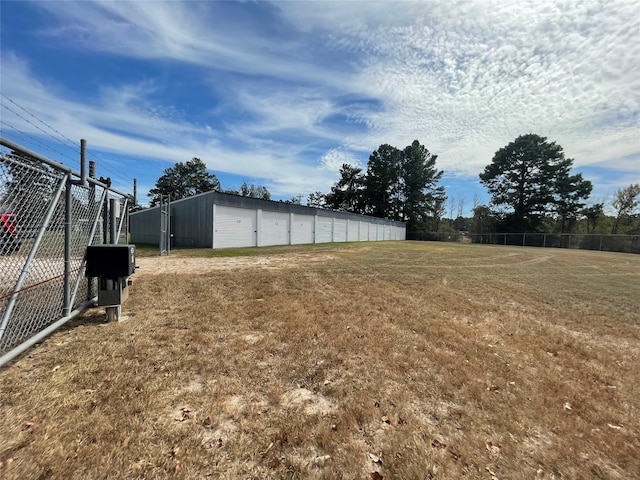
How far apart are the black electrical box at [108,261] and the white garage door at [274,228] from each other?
15.9 m

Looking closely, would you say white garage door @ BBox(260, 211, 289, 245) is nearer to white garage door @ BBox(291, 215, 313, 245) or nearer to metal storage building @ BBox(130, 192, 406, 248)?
metal storage building @ BBox(130, 192, 406, 248)

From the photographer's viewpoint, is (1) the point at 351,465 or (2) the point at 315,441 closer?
(1) the point at 351,465

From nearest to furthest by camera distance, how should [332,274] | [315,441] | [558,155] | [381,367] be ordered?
[315,441] → [381,367] → [332,274] → [558,155]

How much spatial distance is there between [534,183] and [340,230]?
101 ft

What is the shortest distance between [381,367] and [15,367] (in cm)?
362

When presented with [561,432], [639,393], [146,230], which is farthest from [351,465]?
[146,230]

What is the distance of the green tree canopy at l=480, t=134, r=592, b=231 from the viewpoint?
124 ft

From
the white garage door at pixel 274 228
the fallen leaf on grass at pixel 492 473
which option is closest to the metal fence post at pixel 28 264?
the fallen leaf on grass at pixel 492 473

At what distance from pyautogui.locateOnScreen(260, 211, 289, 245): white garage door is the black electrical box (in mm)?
15923

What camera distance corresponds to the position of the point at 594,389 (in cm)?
283

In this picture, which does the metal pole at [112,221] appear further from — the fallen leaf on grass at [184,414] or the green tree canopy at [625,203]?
the green tree canopy at [625,203]

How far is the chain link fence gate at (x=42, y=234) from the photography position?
266cm

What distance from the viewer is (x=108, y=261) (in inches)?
151

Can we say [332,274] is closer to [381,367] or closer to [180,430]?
[381,367]
